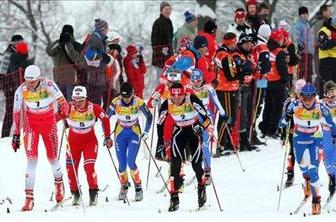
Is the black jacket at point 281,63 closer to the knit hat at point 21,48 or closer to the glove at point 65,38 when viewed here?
the glove at point 65,38

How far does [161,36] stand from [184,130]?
622 centimetres

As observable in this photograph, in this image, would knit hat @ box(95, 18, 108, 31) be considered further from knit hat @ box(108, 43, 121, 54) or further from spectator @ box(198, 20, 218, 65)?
spectator @ box(198, 20, 218, 65)

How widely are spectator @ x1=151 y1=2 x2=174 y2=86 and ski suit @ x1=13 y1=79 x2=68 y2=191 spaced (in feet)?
17.5

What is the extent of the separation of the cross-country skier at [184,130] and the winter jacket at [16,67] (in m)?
4.90

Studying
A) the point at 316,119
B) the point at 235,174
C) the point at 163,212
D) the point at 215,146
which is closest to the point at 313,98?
the point at 316,119

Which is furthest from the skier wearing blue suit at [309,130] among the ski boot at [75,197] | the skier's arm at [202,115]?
the ski boot at [75,197]

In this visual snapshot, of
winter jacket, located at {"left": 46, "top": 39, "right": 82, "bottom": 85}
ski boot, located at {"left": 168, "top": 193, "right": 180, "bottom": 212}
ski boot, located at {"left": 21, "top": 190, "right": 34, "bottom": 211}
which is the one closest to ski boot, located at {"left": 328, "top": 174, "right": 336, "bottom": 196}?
ski boot, located at {"left": 168, "top": 193, "right": 180, "bottom": 212}

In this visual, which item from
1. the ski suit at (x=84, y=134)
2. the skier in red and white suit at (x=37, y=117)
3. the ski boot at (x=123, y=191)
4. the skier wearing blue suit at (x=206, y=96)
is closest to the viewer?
the skier in red and white suit at (x=37, y=117)

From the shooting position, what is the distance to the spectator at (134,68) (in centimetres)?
1981

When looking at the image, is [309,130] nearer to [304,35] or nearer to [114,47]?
[114,47]

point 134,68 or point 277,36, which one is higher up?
point 277,36

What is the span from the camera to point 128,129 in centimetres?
1466

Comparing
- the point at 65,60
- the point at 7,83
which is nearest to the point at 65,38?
the point at 65,60

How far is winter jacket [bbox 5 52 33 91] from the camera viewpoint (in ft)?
58.1
